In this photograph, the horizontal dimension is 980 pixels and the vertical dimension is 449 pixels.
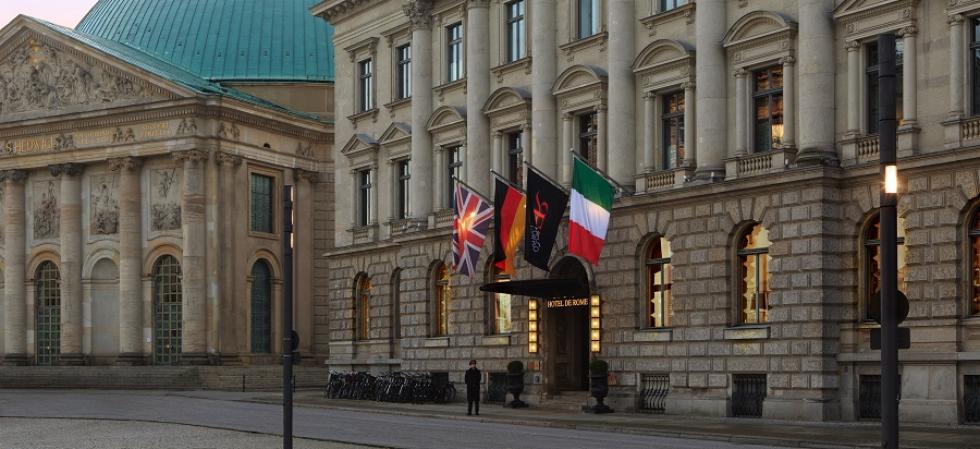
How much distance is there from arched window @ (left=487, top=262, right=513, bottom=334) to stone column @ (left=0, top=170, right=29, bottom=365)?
40118 millimetres

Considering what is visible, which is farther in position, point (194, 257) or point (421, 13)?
point (194, 257)

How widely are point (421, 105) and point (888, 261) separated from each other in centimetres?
3815

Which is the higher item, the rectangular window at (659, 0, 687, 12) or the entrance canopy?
the rectangular window at (659, 0, 687, 12)

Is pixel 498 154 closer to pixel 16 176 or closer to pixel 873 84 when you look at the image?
pixel 873 84

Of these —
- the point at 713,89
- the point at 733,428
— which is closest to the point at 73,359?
the point at 713,89

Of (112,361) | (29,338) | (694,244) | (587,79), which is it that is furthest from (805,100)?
(29,338)

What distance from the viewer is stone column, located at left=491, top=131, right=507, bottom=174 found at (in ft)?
169

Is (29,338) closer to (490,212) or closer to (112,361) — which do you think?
(112,361)

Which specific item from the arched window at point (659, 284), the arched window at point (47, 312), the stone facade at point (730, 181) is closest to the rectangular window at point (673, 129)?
the stone facade at point (730, 181)

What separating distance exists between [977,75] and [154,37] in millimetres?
67502

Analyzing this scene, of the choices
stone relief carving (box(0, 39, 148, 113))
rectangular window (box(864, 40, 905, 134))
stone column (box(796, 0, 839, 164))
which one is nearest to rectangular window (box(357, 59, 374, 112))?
stone relief carving (box(0, 39, 148, 113))

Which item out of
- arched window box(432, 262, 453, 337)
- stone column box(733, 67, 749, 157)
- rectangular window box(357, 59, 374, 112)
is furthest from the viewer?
rectangular window box(357, 59, 374, 112)

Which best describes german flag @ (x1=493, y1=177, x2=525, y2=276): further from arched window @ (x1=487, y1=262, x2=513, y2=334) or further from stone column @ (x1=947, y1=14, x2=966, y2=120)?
stone column @ (x1=947, y1=14, x2=966, y2=120)

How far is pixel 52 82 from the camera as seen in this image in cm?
8138
